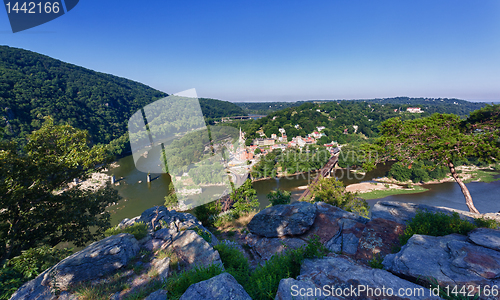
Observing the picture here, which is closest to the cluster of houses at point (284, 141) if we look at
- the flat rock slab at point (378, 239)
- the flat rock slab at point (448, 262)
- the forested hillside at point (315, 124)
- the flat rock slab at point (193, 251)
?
the forested hillside at point (315, 124)

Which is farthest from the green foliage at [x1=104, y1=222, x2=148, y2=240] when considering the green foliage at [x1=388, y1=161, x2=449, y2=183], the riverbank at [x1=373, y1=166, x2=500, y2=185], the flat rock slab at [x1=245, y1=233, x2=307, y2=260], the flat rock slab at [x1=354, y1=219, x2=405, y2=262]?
the green foliage at [x1=388, y1=161, x2=449, y2=183]

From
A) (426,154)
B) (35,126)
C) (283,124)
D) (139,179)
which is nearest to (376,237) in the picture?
(426,154)

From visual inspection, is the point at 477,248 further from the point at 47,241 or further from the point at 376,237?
the point at 47,241

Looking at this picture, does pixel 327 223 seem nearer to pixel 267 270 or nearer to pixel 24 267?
pixel 267 270

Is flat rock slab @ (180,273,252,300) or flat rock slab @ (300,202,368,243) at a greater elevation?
flat rock slab @ (180,273,252,300)

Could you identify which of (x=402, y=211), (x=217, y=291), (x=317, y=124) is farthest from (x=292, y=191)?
(x=317, y=124)

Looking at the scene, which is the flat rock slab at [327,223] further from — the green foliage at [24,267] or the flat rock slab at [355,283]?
the green foliage at [24,267]

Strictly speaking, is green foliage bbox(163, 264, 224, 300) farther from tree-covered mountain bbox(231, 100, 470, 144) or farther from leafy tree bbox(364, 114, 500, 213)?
tree-covered mountain bbox(231, 100, 470, 144)
